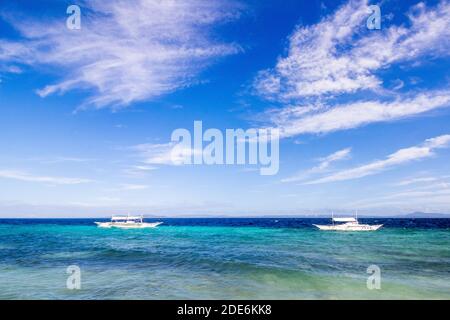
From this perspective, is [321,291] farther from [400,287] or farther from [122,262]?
[122,262]

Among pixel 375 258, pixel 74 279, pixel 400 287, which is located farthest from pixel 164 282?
pixel 375 258

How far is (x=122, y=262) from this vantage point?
25.0m

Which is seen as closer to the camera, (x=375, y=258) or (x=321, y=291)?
(x=321, y=291)

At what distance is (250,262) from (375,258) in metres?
11.4

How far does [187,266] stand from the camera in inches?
897
